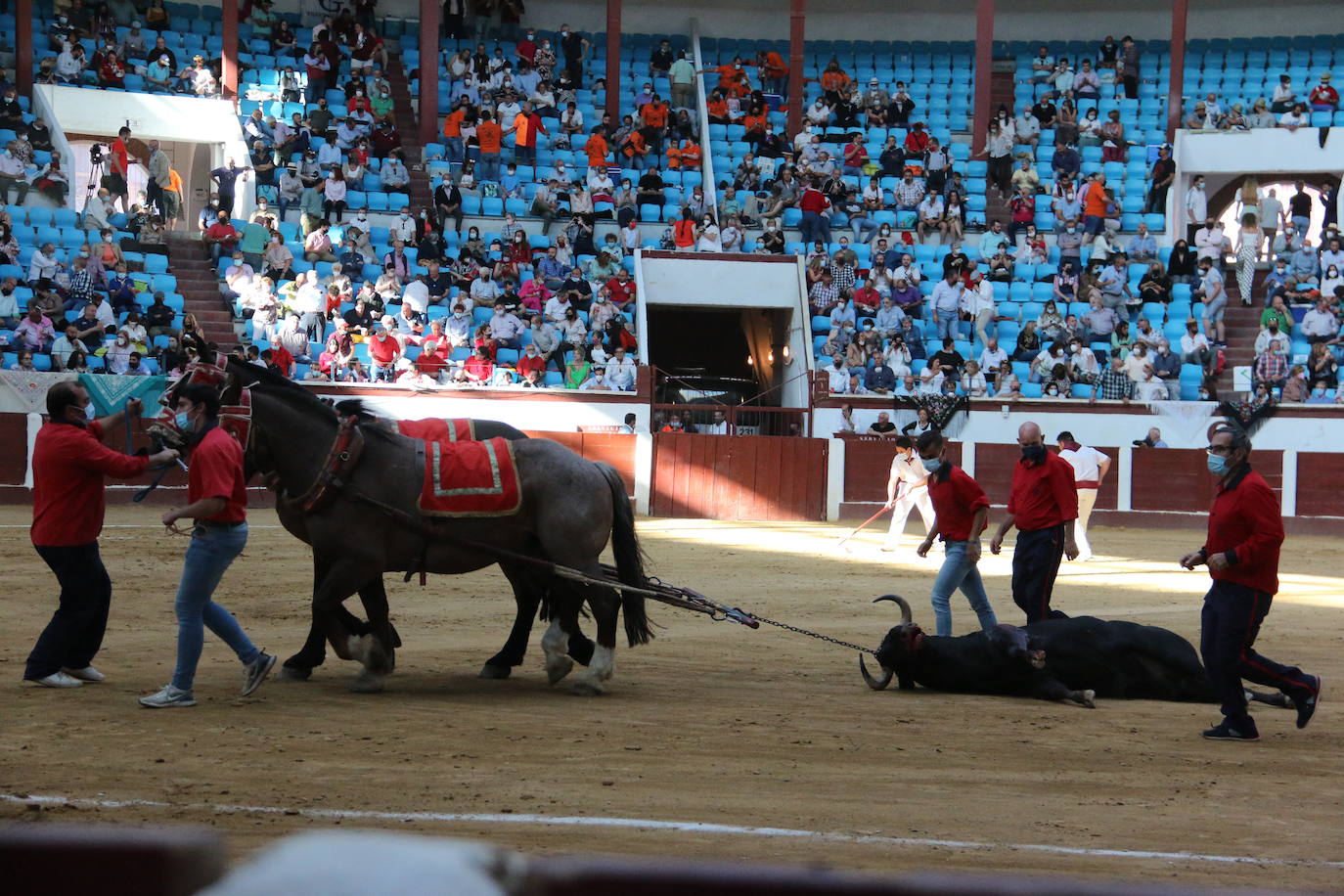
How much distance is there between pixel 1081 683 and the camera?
934 cm

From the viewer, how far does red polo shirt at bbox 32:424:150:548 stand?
7999 millimetres

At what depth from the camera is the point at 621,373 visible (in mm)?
24031

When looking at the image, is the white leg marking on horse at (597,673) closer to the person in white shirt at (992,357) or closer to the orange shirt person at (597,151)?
the person in white shirt at (992,357)

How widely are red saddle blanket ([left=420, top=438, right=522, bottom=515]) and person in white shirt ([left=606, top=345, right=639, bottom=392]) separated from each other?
1493cm

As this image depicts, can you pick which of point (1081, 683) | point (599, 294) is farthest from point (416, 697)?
point (599, 294)

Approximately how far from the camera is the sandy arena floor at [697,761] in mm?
5309

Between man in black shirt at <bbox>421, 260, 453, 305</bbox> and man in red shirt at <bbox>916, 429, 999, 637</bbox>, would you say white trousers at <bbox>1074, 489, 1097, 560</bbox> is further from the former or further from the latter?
man in black shirt at <bbox>421, 260, 453, 305</bbox>

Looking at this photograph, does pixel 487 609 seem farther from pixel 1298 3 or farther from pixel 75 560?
pixel 1298 3

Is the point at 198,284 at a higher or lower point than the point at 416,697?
higher

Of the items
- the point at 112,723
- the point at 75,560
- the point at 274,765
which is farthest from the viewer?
the point at 75,560

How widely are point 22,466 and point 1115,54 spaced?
23453 mm

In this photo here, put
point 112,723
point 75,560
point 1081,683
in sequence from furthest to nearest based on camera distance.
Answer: point 1081,683, point 75,560, point 112,723

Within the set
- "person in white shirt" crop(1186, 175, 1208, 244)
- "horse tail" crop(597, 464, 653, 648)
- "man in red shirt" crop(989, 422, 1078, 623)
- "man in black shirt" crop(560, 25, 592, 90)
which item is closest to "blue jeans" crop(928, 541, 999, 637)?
"man in red shirt" crop(989, 422, 1078, 623)

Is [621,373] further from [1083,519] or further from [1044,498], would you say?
[1044,498]
